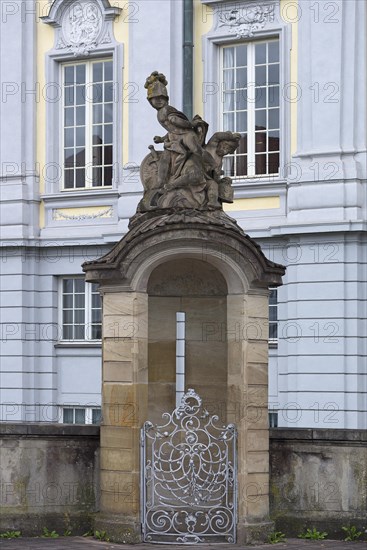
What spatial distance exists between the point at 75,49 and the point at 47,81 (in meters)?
0.88

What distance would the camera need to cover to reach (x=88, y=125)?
32.8 m

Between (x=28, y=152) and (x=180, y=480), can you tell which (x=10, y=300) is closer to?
(x=28, y=152)

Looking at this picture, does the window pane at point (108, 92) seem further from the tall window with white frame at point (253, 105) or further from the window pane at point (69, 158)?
the tall window with white frame at point (253, 105)

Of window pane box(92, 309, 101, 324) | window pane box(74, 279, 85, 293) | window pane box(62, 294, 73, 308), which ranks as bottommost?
window pane box(92, 309, 101, 324)

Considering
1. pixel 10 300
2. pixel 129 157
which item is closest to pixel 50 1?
pixel 129 157

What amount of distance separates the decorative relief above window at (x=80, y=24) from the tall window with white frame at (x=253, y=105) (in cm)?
264

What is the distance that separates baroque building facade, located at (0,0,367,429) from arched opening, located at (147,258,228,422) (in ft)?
31.8

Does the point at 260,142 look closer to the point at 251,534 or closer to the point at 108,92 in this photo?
the point at 108,92

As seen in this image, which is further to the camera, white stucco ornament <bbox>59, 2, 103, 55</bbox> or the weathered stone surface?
white stucco ornament <bbox>59, 2, 103, 55</bbox>

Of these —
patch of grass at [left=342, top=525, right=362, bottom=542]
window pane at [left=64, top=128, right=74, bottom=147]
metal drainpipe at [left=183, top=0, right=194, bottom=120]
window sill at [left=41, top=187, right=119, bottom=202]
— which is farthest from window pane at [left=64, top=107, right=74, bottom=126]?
patch of grass at [left=342, top=525, right=362, bottom=542]

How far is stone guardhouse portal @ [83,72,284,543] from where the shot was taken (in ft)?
59.5

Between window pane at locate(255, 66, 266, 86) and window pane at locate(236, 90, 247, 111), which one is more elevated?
window pane at locate(255, 66, 266, 86)

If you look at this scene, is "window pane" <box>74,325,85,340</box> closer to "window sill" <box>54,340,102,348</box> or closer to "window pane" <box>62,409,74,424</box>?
"window sill" <box>54,340,102,348</box>

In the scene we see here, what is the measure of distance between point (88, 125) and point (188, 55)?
2.79 meters
